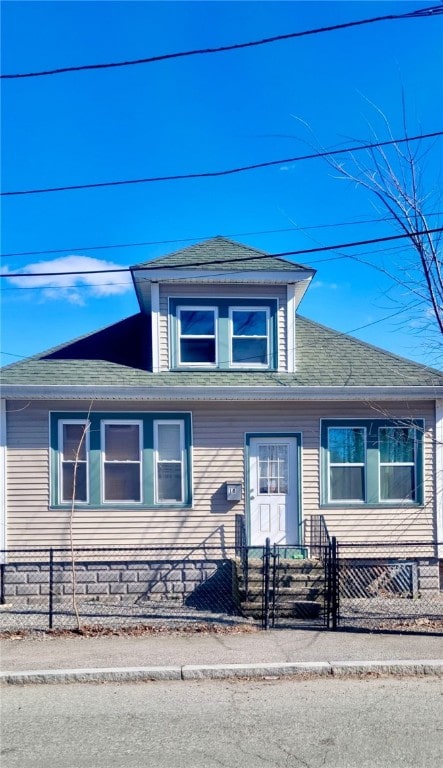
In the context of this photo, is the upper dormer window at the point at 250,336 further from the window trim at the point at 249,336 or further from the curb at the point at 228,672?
the curb at the point at 228,672

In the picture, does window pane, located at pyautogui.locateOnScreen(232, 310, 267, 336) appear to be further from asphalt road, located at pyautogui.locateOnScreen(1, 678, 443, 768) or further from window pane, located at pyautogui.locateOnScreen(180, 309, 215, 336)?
asphalt road, located at pyautogui.locateOnScreen(1, 678, 443, 768)

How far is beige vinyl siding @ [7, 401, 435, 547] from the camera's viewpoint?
11.9 meters

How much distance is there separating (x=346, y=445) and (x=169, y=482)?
3.24 m

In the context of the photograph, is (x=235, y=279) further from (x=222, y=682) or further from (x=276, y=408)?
(x=222, y=682)

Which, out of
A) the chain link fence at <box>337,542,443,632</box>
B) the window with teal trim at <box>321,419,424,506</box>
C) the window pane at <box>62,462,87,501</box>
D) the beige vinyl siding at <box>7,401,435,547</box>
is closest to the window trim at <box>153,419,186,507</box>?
the beige vinyl siding at <box>7,401,435,547</box>

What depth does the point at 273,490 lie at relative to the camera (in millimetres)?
12312

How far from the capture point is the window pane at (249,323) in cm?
1261

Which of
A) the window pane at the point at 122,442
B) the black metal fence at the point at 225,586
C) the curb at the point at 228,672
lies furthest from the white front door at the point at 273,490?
the curb at the point at 228,672

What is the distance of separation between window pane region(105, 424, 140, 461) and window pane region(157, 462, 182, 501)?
1.67ft

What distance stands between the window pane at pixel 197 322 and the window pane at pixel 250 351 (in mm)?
517

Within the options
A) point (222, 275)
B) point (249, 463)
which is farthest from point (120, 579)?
point (222, 275)

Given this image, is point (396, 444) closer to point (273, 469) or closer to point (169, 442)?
point (273, 469)

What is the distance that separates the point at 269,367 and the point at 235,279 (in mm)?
1698

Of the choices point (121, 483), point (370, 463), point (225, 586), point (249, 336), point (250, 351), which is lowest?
point (225, 586)
